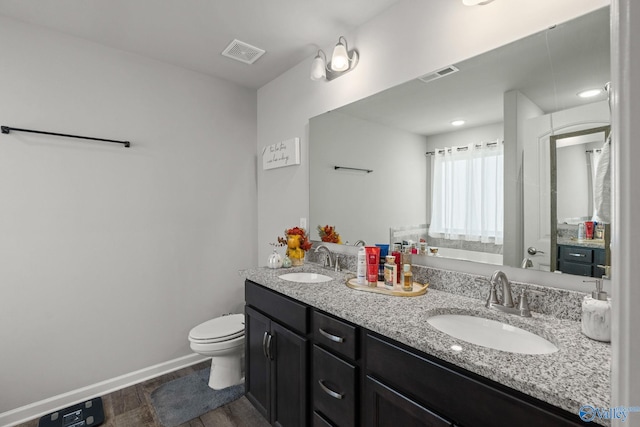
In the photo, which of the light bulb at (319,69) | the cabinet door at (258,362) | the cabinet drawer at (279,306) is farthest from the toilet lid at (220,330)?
the light bulb at (319,69)

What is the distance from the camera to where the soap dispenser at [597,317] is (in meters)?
0.94

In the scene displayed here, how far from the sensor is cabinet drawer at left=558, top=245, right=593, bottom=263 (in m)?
1.14

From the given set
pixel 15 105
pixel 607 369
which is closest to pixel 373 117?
pixel 607 369

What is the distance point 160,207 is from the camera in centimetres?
245

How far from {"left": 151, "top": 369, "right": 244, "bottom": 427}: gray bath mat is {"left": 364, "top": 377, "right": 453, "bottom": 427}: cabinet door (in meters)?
1.35

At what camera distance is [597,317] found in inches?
37.6

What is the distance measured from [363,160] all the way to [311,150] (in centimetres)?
50

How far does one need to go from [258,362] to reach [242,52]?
7.19 ft

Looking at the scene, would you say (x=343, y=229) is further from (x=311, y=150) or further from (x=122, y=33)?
(x=122, y=33)

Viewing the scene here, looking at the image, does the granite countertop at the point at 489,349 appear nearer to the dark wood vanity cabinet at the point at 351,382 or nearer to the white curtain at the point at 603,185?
the dark wood vanity cabinet at the point at 351,382

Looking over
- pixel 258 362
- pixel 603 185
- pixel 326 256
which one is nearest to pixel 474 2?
pixel 603 185

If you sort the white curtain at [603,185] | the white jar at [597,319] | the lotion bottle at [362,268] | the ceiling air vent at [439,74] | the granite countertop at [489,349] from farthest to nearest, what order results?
the lotion bottle at [362,268], the ceiling air vent at [439,74], the white curtain at [603,185], the white jar at [597,319], the granite countertop at [489,349]

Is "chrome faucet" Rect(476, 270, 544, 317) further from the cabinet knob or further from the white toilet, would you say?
→ the white toilet
